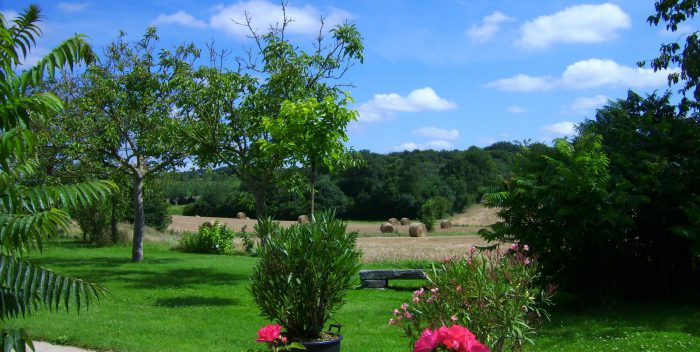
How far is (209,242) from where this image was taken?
87.8 feet

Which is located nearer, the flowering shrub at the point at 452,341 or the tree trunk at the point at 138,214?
the flowering shrub at the point at 452,341

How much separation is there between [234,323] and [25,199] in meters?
6.50

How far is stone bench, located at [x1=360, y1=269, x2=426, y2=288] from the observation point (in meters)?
15.5

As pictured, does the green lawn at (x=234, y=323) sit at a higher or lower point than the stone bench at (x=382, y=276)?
lower

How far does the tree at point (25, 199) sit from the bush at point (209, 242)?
22.1m

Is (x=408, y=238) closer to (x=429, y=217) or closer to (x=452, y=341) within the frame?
(x=429, y=217)

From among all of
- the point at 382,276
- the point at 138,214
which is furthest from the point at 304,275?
the point at 138,214

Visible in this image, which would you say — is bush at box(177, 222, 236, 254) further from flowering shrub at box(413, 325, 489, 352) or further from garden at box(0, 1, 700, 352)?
flowering shrub at box(413, 325, 489, 352)

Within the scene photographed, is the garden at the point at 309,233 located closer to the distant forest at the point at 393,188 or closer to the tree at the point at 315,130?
the tree at the point at 315,130

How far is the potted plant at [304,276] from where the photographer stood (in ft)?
22.3

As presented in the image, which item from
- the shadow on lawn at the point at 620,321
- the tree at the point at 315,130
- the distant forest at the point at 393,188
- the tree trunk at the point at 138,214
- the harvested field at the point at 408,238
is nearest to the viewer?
the shadow on lawn at the point at 620,321

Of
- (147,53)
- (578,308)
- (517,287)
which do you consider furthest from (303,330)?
(147,53)

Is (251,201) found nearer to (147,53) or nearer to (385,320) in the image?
(147,53)

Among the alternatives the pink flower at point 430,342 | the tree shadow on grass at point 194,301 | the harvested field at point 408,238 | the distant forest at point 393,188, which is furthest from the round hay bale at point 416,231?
the pink flower at point 430,342
